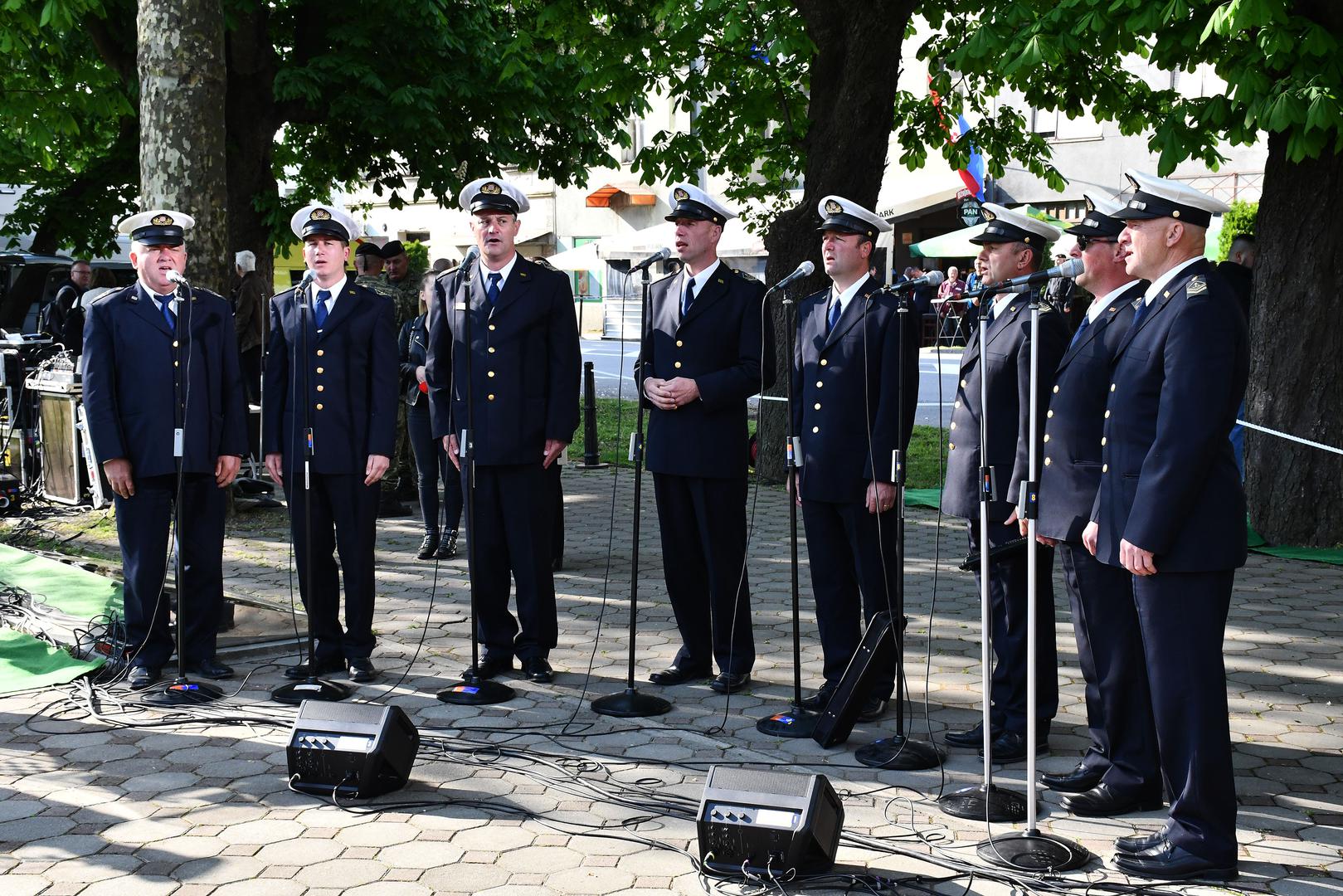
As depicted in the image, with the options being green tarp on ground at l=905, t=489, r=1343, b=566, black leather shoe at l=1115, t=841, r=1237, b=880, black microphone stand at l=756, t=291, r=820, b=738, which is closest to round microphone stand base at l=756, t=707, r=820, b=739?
black microphone stand at l=756, t=291, r=820, b=738

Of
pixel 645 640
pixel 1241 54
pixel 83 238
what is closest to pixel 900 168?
pixel 83 238

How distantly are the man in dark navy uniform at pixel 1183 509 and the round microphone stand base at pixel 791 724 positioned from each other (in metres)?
1.66

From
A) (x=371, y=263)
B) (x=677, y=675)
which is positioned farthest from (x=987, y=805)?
(x=371, y=263)

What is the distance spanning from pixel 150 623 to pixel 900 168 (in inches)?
1233

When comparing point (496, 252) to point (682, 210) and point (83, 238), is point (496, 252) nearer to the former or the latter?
point (682, 210)

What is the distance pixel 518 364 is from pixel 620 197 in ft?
122

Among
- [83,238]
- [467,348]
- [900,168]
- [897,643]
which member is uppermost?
[900,168]

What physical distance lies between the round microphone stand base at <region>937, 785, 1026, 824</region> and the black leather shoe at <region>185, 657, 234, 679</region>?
144 inches

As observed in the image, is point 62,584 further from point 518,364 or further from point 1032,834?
point 1032,834

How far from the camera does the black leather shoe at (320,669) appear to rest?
7.02 m

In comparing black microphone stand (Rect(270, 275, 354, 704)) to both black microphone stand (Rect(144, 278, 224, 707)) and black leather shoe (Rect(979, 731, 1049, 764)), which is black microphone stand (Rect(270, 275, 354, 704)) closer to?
black microphone stand (Rect(144, 278, 224, 707))

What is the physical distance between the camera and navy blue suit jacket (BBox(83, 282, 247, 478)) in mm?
6867

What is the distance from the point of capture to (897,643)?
19.4 feet

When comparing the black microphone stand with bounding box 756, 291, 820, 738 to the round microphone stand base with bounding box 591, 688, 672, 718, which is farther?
the round microphone stand base with bounding box 591, 688, 672, 718
